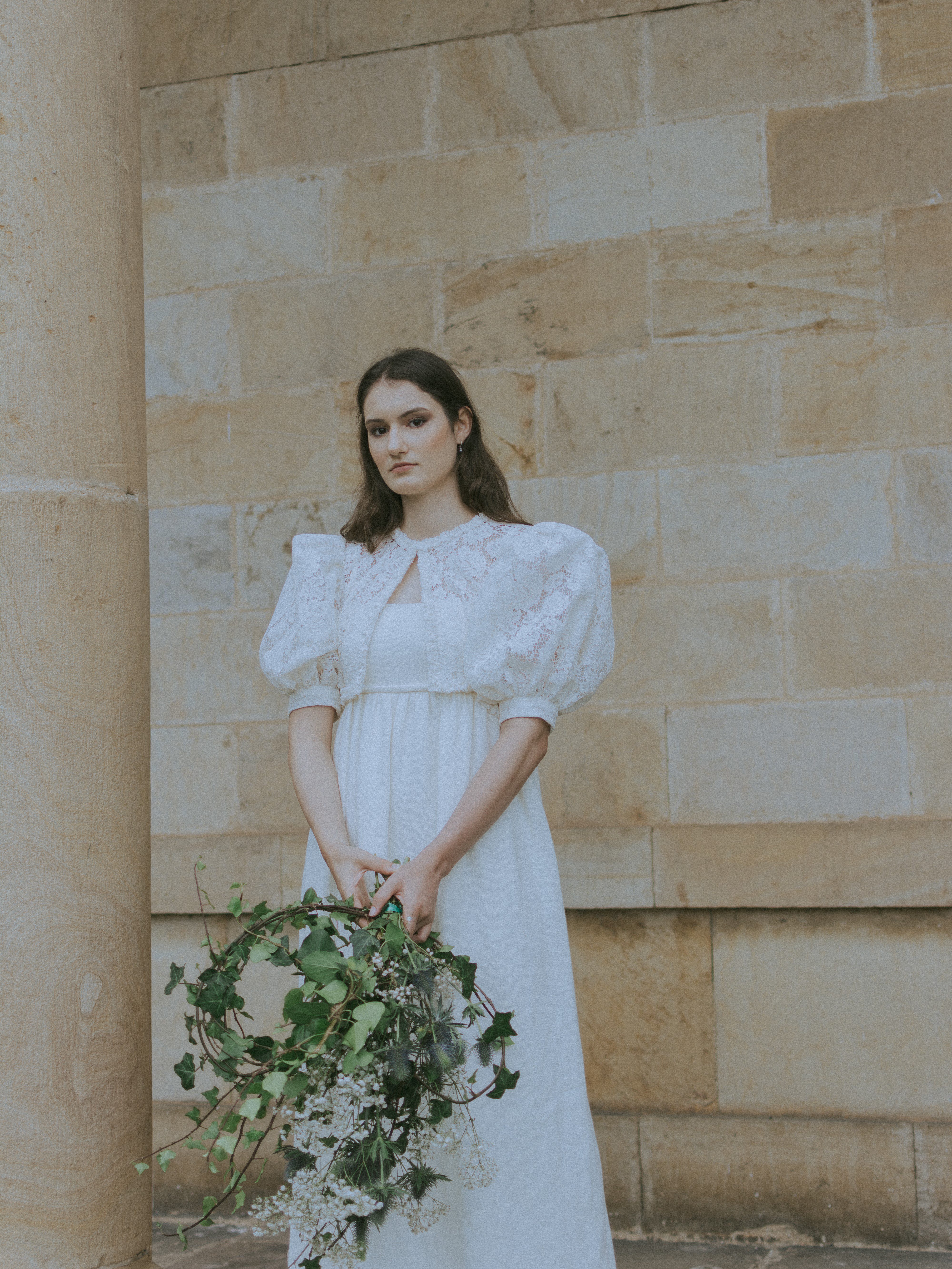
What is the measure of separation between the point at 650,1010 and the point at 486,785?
1638mm

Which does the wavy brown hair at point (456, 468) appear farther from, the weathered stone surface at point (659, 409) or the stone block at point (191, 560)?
the stone block at point (191, 560)

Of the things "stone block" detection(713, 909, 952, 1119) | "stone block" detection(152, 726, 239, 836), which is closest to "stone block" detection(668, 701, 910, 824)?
"stone block" detection(713, 909, 952, 1119)

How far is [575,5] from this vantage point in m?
4.02

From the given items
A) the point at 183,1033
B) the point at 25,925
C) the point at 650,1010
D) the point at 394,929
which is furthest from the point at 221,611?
the point at 394,929

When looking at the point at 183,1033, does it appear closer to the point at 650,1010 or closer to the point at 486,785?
the point at 650,1010

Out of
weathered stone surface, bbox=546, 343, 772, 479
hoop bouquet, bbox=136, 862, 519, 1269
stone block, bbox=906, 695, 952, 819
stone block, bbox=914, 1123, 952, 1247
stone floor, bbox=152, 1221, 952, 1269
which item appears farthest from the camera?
weathered stone surface, bbox=546, 343, 772, 479

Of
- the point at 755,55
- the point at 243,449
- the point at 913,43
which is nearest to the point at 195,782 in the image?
the point at 243,449

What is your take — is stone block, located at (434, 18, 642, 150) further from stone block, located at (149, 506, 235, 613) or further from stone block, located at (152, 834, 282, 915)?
stone block, located at (152, 834, 282, 915)

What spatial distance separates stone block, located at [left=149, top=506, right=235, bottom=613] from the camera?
416cm

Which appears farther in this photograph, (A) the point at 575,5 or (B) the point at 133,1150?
(A) the point at 575,5

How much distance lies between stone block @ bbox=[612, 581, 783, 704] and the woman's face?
4.39 ft

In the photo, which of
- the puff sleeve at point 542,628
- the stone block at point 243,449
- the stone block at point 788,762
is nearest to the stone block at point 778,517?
the stone block at point 788,762

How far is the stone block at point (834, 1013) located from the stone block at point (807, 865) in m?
0.07

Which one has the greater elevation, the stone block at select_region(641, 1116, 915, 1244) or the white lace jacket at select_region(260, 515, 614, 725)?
the white lace jacket at select_region(260, 515, 614, 725)
